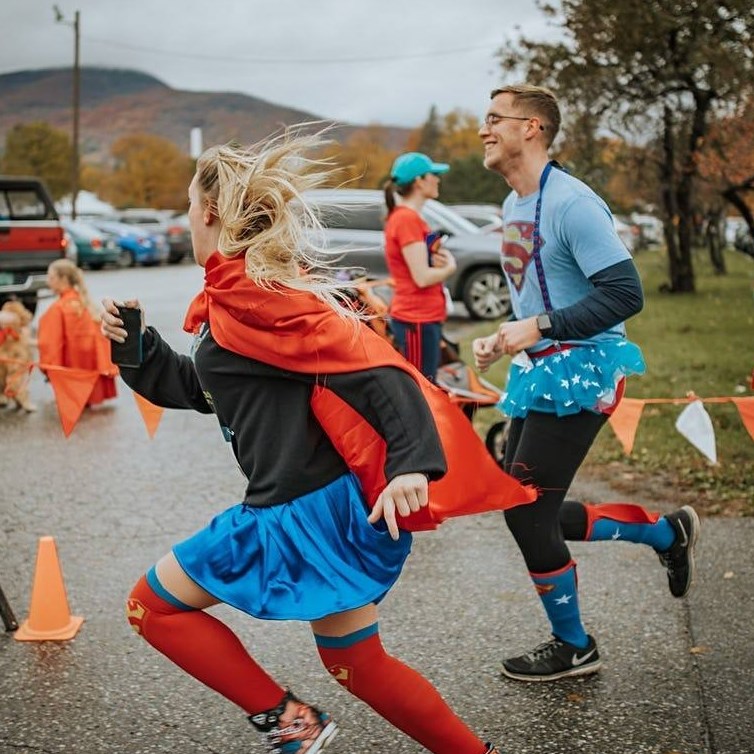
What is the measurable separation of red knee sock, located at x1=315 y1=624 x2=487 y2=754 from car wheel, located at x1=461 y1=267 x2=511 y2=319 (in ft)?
45.4

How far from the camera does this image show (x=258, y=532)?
2.63m

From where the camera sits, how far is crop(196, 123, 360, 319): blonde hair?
261 centimetres

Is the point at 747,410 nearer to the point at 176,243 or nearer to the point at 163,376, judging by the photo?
the point at 163,376

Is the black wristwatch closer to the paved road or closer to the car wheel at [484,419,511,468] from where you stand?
the paved road

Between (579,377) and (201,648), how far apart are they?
158cm

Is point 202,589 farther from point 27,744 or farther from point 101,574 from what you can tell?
point 101,574

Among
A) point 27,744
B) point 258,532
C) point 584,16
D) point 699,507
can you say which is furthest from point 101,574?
point 584,16

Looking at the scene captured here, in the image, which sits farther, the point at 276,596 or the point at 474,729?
the point at 474,729

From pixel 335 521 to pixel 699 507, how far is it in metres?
4.00

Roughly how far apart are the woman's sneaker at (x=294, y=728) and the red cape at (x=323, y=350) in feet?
1.78

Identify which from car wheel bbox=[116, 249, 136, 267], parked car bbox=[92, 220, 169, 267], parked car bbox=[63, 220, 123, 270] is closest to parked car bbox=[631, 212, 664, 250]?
parked car bbox=[92, 220, 169, 267]

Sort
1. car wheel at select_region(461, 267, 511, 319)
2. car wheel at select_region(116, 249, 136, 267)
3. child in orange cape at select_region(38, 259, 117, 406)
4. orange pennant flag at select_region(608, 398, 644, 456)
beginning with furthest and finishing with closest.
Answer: car wheel at select_region(116, 249, 136, 267)
car wheel at select_region(461, 267, 511, 319)
child in orange cape at select_region(38, 259, 117, 406)
orange pennant flag at select_region(608, 398, 644, 456)

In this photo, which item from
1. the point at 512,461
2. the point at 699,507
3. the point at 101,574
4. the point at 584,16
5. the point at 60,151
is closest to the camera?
the point at 512,461

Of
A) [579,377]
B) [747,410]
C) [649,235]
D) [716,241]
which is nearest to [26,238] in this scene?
[747,410]
